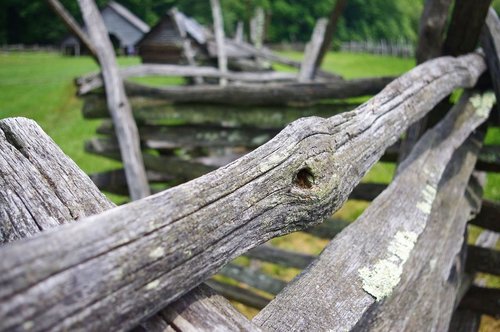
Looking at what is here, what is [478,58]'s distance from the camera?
252cm

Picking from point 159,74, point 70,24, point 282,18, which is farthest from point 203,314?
Result: point 282,18

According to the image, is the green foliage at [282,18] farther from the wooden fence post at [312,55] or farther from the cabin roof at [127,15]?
the wooden fence post at [312,55]

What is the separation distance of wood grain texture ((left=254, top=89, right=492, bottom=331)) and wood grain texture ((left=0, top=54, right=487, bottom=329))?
19 cm

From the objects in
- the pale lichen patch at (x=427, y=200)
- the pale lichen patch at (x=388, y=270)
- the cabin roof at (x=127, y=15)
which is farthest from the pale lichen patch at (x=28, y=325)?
the cabin roof at (x=127, y=15)

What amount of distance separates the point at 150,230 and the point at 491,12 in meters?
2.70

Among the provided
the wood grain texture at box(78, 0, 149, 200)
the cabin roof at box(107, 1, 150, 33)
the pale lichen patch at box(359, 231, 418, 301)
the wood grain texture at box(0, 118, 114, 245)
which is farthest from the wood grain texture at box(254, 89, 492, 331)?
the cabin roof at box(107, 1, 150, 33)

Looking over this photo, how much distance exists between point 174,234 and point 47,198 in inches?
14.0

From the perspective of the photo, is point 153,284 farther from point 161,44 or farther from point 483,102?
point 161,44

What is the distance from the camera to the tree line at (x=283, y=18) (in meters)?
35.8

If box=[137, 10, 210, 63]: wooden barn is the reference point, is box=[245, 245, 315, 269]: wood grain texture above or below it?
below

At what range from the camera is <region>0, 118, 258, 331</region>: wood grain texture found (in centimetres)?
75

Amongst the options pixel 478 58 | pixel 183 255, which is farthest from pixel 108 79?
pixel 183 255

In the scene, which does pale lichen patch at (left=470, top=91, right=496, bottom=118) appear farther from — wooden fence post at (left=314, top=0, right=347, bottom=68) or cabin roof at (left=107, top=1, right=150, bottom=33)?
cabin roof at (left=107, top=1, right=150, bottom=33)

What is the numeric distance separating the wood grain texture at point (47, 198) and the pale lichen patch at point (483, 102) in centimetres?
230
